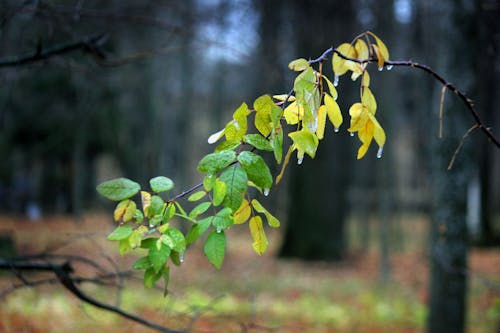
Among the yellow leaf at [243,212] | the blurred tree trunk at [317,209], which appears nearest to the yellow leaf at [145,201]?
the yellow leaf at [243,212]

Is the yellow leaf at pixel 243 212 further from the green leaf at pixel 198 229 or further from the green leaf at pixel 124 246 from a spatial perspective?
the green leaf at pixel 124 246

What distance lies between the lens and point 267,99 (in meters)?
1.32

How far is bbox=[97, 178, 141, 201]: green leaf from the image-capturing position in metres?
1.31

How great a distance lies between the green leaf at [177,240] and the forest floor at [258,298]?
186cm

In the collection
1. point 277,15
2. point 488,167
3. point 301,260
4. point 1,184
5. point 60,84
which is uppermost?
point 277,15

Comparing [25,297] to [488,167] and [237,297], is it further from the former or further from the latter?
[488,167]

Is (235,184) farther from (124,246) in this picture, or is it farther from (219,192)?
(124,246)

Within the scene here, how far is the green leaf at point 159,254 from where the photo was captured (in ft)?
4.10

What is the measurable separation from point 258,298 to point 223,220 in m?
7.08

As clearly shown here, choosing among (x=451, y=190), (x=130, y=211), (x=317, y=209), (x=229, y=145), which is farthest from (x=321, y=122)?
(x=317, y=209)

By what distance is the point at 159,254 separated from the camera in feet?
4.14

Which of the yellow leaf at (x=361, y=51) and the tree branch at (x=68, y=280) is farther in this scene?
the tree branch at (x=68, y=280)

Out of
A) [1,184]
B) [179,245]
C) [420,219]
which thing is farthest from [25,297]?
[420,219]

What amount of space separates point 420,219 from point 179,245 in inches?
1075
